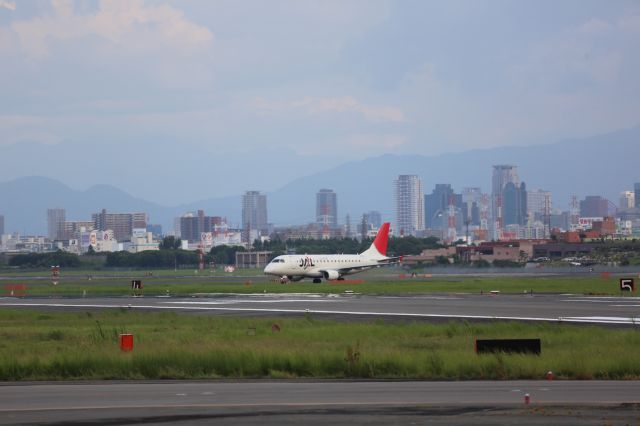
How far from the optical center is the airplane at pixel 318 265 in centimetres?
9906

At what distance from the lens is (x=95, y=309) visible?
58.7 meters

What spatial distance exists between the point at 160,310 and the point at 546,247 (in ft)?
478

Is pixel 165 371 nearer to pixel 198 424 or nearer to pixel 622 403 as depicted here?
pixel 198 424

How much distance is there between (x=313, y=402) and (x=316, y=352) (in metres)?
8.56

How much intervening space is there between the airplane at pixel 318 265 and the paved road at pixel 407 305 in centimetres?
2459

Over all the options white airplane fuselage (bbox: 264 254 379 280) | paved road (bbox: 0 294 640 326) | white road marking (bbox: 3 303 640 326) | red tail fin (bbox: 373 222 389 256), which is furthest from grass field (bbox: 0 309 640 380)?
red tail fin (bbox: 373 222 389 256)

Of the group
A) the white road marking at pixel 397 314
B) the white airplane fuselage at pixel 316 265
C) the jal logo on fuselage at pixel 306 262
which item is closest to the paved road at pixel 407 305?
the white road marking at pixel 397 314

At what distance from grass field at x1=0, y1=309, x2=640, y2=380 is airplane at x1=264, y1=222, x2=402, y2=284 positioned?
5410 centimetres

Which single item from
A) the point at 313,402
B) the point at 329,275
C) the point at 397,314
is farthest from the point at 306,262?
the point at 313,402

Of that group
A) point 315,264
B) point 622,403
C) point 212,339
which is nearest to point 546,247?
point 315,264

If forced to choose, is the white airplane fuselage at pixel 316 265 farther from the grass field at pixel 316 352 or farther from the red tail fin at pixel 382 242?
the grass field at pixel 316 352

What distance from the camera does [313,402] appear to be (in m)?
22.5

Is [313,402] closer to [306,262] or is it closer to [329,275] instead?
[306,262]

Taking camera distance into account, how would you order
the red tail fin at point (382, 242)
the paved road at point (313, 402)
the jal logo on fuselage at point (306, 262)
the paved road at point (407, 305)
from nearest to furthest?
the paved road at point (313, 402)
the paved road at point (407, 305)
the jal logo on fuselage at point (306, 262)
the red tail fin at point (382, 242)
